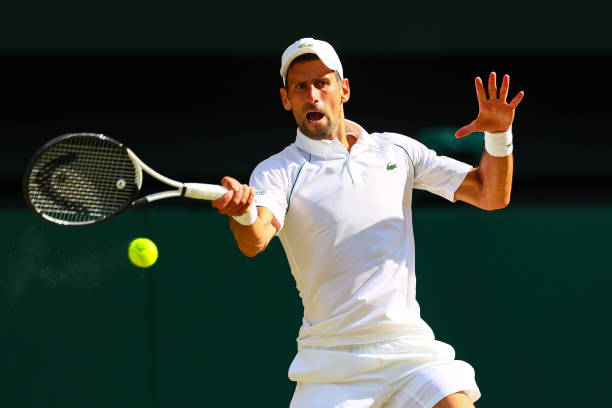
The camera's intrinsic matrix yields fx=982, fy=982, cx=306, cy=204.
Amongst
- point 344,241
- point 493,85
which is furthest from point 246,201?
point 493,85

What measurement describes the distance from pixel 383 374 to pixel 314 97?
1065 mm

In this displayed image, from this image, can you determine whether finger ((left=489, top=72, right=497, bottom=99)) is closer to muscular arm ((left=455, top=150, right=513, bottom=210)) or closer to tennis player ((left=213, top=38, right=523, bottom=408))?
tennis player ((left=213, top=38, right=523, bottom=408))

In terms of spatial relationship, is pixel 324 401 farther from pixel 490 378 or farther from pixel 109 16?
pixel 109 16

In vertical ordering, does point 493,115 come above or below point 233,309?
above

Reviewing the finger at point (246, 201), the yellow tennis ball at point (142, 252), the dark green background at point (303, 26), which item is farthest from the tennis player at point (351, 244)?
the dark green background at point (303, 26)

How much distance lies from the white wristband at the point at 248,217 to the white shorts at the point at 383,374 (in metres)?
0.61

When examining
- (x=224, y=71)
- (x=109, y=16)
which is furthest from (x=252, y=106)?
(x=109, y=16)

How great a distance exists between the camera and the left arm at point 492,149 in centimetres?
368

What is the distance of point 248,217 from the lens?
3.29 metres

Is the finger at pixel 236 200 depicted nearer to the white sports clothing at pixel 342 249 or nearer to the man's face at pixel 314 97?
the white sports clothing at pixel 342 249

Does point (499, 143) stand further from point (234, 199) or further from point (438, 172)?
point (234, 199)

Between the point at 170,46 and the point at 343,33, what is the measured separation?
1317 mm

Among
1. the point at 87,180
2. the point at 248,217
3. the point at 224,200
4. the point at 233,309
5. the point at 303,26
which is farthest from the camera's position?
the point at 303,26

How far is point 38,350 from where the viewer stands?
5.34m
